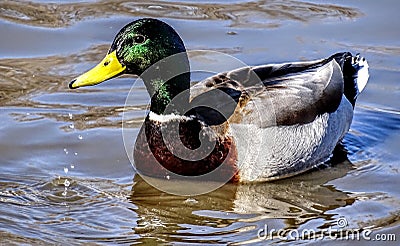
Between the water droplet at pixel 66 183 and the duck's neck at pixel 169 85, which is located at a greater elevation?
the duck's neck at pixel 169 85

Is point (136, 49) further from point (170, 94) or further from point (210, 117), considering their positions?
point (210, 117)

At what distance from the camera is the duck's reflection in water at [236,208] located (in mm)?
6004

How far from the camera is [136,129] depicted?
7723 millimetres

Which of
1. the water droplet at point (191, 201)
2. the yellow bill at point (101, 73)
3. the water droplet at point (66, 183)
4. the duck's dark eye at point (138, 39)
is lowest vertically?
the water droplet at point (191, 201)

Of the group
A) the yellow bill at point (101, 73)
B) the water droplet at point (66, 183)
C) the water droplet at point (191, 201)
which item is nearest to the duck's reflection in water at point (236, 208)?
the water droplet at point (191, 201)

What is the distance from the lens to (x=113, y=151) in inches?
287

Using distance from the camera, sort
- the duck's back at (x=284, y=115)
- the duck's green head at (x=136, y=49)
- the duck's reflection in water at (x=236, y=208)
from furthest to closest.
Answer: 1. the duck's back at (x=284, y=115)
2. the duck's green head at (x=136, y=49)
3. the duck's reflection in water at (x=236, y=208)

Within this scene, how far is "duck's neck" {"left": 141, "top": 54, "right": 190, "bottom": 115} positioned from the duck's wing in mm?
143

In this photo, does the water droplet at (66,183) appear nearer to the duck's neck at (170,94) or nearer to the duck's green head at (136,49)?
the duck's green head at (136,49)

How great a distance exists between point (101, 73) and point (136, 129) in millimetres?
1173

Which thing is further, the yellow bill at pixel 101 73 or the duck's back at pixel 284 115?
the duck's back at pixel 284 115

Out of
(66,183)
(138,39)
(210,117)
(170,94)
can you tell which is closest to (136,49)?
(138,39)

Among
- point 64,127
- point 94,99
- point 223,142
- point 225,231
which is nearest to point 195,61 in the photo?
point 94,99

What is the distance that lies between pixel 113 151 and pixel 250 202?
130cm
